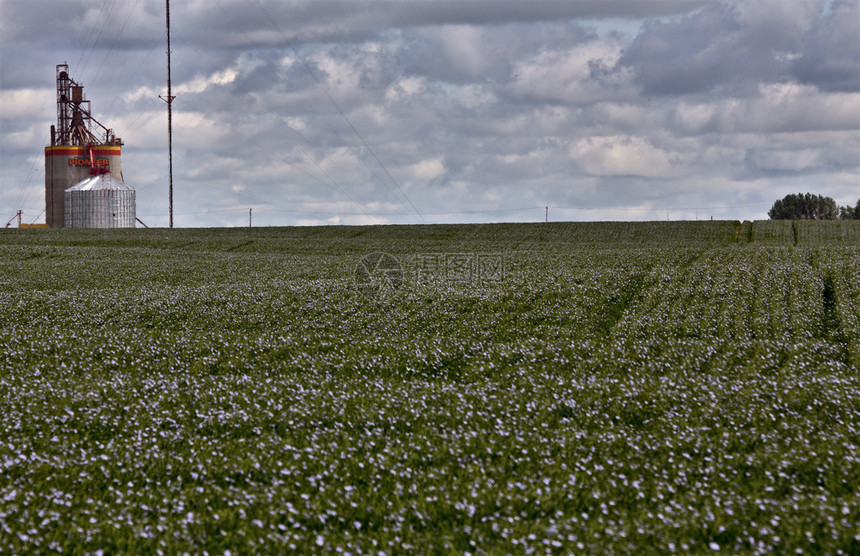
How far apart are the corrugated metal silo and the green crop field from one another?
81.2 meters

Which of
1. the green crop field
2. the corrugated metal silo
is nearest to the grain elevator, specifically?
the corrugated metal silo

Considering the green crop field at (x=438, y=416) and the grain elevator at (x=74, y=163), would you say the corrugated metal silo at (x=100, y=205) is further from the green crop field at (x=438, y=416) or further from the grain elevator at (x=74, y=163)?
the green crop field at (x=438, y=416)

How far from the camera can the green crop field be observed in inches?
488

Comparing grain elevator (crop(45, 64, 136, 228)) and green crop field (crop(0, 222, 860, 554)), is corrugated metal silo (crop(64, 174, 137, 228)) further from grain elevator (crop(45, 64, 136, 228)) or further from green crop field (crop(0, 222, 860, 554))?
green crop field (crop(0, 222, 860, 554))

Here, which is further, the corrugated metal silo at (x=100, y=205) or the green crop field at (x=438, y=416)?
the corrugated metal silo at (x=100, y=205)

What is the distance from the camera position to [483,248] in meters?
71.9

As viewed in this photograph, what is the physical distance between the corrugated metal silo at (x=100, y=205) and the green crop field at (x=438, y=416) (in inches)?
3195

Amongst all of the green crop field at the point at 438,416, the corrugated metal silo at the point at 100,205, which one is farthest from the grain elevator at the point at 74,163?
the green crop field at the point at 438,416

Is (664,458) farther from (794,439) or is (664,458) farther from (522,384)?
(522,384)

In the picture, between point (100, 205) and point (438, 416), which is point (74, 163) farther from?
point (438, 416)

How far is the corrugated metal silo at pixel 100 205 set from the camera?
11512 centimetres

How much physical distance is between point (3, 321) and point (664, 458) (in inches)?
1166

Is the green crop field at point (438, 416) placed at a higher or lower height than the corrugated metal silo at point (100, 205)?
lower

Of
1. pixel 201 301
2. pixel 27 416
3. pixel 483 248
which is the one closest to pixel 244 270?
pixel 201 301
